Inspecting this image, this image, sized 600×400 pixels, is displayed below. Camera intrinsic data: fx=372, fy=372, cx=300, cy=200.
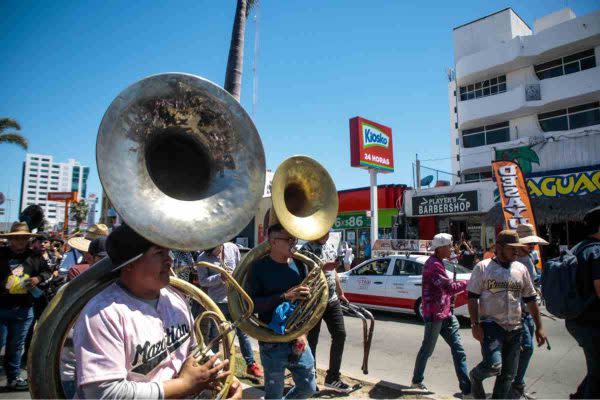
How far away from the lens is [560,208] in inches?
597

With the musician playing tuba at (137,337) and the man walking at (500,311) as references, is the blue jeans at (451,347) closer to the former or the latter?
the man walking at (500,311)

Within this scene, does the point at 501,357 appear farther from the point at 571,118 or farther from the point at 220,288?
the point at 571,118

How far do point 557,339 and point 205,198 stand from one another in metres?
7.68

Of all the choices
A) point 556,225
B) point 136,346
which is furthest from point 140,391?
point 556,225

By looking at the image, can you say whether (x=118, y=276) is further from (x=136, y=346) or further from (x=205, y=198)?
(x=205, y=198)

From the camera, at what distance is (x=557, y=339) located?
689 centimetres

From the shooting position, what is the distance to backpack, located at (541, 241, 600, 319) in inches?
124

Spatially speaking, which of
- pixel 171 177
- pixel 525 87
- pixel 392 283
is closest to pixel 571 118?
pixel 525 87

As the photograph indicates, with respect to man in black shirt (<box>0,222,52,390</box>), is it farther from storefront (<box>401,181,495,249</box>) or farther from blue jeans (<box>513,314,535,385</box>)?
storefront (<box>401,181,495,249</box>)

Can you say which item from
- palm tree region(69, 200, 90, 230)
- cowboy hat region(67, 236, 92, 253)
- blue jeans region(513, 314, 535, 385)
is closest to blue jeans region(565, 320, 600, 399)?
blue jeans region(513, 314, 535, 385)

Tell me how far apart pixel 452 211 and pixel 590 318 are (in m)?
16.9

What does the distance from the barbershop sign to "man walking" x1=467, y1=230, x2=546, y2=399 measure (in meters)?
16.1

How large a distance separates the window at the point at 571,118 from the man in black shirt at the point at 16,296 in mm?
27643

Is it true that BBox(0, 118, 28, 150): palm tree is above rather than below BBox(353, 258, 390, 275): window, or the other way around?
above
